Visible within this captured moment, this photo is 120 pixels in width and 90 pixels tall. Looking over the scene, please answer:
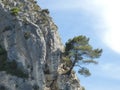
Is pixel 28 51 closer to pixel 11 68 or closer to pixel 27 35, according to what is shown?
pixel 27 35

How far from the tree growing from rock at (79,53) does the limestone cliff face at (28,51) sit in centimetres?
198

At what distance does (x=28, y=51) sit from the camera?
123688 mm

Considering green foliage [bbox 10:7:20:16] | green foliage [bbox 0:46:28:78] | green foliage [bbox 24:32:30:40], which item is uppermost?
green foliage [bbox 10:7:20:16]

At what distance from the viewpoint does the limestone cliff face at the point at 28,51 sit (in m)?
120

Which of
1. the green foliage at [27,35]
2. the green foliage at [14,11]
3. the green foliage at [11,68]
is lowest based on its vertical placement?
the green foliage at [11,68]

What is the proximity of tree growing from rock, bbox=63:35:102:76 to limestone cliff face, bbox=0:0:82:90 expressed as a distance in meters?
1.98

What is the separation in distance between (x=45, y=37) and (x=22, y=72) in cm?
1225

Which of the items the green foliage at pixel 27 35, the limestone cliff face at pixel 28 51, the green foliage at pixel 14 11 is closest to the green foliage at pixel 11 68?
the limestone cliff face at pixel 28 51

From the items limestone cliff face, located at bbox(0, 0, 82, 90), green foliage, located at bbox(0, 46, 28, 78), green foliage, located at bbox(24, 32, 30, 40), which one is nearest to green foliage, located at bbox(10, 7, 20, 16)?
limestone cliff face, located at bbox(0, 0, 82, 90)

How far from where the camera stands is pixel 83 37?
5394 inches

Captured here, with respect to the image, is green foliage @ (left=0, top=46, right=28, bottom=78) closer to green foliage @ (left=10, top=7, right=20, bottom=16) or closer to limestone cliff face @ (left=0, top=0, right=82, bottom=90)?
limestone cliff face @ (left=0, top=0, right=82, bottom=90)

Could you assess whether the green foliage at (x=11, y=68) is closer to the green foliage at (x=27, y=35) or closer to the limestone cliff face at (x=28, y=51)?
the limestone cliff face at (x=28, y=51)

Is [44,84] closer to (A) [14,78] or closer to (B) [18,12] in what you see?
(A) [14,78]

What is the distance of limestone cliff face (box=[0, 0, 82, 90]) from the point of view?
120 meters
